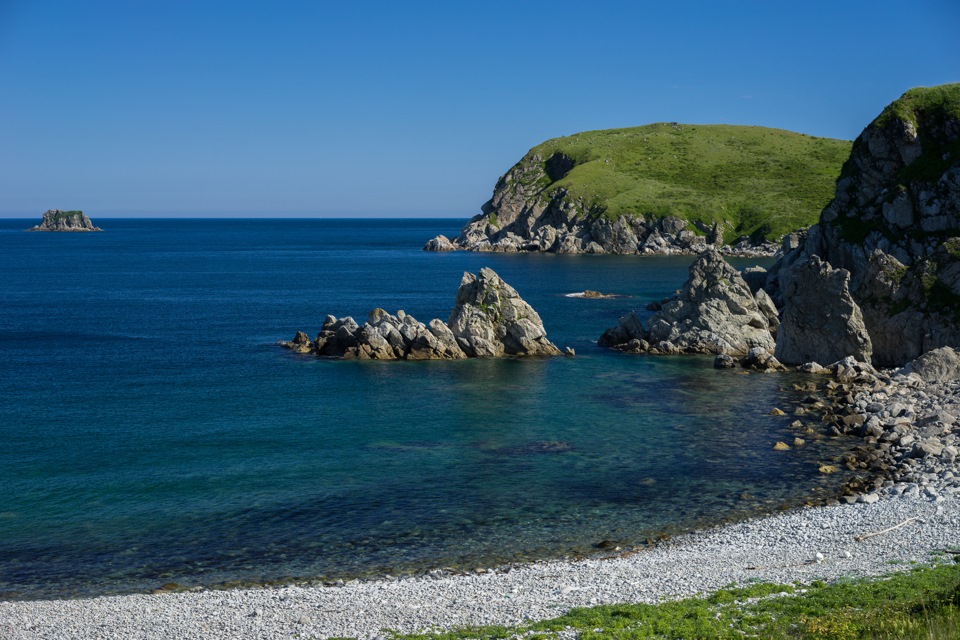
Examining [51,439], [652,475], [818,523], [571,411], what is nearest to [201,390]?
[51,439]

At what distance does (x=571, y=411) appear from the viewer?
6688 centimetres

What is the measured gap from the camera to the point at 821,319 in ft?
258

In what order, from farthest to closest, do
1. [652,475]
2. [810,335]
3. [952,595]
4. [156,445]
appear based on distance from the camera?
1. [810,335]
2. [156,445]
3. [652,475]
4. [952,595]

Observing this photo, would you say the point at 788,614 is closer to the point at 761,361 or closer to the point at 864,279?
the point at 761,361

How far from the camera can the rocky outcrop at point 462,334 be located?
89750mm

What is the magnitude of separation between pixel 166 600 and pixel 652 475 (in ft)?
93.2

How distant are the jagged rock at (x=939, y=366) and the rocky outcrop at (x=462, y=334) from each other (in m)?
Result: 35.8

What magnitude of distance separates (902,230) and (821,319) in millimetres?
26439

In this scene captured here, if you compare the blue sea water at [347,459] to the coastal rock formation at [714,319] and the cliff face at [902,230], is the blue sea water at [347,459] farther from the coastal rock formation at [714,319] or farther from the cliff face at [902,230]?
the cliff face at [902,230]

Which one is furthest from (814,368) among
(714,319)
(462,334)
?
(462,334)

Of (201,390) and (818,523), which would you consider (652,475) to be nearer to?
(818,523)

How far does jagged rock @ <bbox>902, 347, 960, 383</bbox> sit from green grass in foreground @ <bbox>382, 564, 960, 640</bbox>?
1613 inches

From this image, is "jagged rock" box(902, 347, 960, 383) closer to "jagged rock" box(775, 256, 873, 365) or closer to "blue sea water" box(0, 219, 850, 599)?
"jagged rock" box(775, 256, 873, 365)

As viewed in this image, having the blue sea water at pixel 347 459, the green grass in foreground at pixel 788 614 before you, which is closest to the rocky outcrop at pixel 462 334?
the blue sea water at pixel 347 459
